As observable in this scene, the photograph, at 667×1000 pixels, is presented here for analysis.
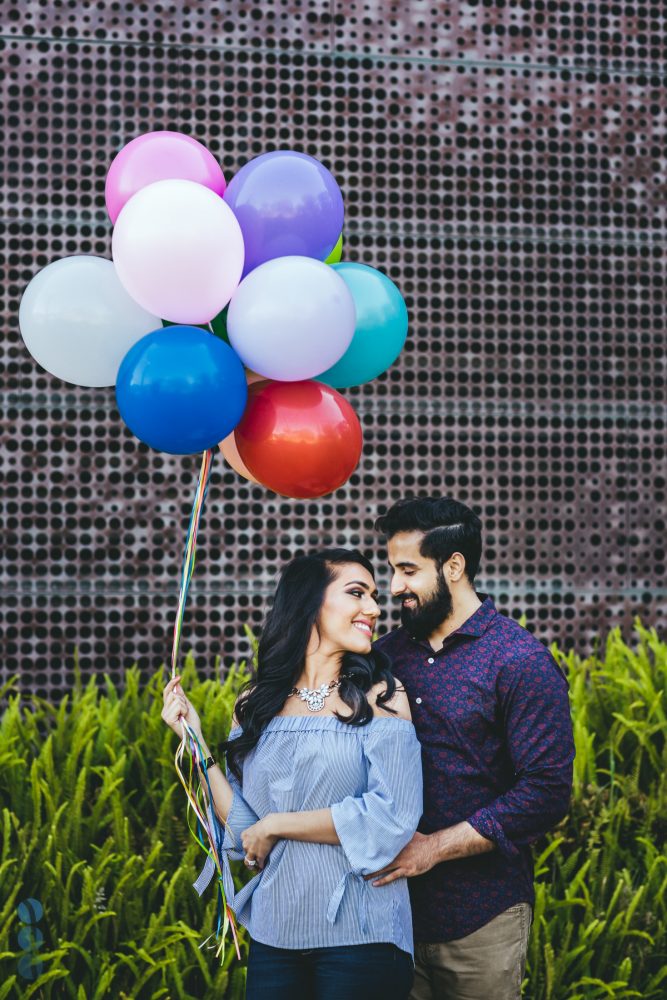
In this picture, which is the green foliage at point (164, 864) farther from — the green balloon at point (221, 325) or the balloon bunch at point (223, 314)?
the green balloon at point (221, 325)

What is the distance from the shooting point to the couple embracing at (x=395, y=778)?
236 cm

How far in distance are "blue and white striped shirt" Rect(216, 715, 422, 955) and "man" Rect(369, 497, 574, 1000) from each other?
84 millimetres

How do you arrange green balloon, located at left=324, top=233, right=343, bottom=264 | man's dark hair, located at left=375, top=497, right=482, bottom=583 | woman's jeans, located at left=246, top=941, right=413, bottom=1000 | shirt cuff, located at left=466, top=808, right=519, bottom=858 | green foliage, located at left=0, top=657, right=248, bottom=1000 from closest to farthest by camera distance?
1. woman's jeans, located at left=246, top=941, right=413, bottom=1000
2. shirt cuff, located at left=466, top=808, right=519, bottom=858
3. man's dark hair, located at left=375, top=497, right=482, bottom=583
4. green balloon, located at left=324, top=233, right=343, bottom=264
5. green foliage, located at left=0, top=657, right=248, bottom=1000

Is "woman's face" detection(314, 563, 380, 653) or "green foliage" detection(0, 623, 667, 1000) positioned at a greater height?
"woman's face" detection(314, 563, 380, 653)

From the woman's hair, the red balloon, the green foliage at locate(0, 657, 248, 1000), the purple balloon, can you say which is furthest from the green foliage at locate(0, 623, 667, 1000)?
the purple balloon

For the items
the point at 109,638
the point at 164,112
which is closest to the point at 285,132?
the point at 164,112

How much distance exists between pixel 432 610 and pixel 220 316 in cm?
88

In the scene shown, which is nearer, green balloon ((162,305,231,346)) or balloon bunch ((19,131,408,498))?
balloon bunch ((19,131,408,498))

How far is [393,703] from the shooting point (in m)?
2.49

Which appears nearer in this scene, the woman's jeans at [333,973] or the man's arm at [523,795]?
the woman's jeans at [333,973]

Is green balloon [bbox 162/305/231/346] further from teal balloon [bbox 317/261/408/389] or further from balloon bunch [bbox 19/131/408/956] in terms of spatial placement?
teal balloon [bbox 317/261/408/389]

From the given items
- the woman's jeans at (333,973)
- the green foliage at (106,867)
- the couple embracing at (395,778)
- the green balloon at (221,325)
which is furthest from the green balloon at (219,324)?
the green foliage at (106,867)

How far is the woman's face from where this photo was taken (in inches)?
99.3

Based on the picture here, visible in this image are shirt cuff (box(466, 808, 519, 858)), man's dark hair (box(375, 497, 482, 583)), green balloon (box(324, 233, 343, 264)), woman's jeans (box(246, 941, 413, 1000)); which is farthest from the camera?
green balloon (box(324, 233, 343, 264))
